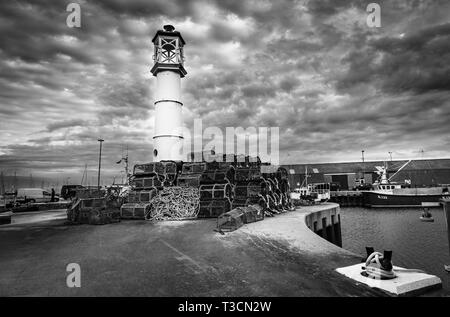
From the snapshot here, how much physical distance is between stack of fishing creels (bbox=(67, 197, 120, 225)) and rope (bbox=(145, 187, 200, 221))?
5.55 ft

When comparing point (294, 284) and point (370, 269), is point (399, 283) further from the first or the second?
point (294, 284)

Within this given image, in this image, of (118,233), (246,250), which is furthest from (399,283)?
(118,233)

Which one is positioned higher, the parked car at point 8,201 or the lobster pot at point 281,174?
the lobster pot at point 281,174

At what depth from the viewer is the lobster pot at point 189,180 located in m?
14.0

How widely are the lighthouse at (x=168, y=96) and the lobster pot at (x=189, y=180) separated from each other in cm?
406

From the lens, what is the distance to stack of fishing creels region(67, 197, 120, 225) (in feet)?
37.7

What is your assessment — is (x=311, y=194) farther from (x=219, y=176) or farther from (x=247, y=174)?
(x=219, y=176)

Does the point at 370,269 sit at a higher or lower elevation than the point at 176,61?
lower

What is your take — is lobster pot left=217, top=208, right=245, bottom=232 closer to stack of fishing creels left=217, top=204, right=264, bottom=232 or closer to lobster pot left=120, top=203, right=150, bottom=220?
stack of fishing creels left=217, top=204, right=264, bottom=232

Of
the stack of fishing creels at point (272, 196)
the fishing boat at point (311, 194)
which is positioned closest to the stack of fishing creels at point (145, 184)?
the stack of fishing creels at point (272, 196)

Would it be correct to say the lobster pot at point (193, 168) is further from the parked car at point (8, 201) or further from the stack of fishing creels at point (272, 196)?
the parked car at point (8, 201)

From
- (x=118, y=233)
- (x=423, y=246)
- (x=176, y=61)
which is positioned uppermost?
(x=176, y=61)
